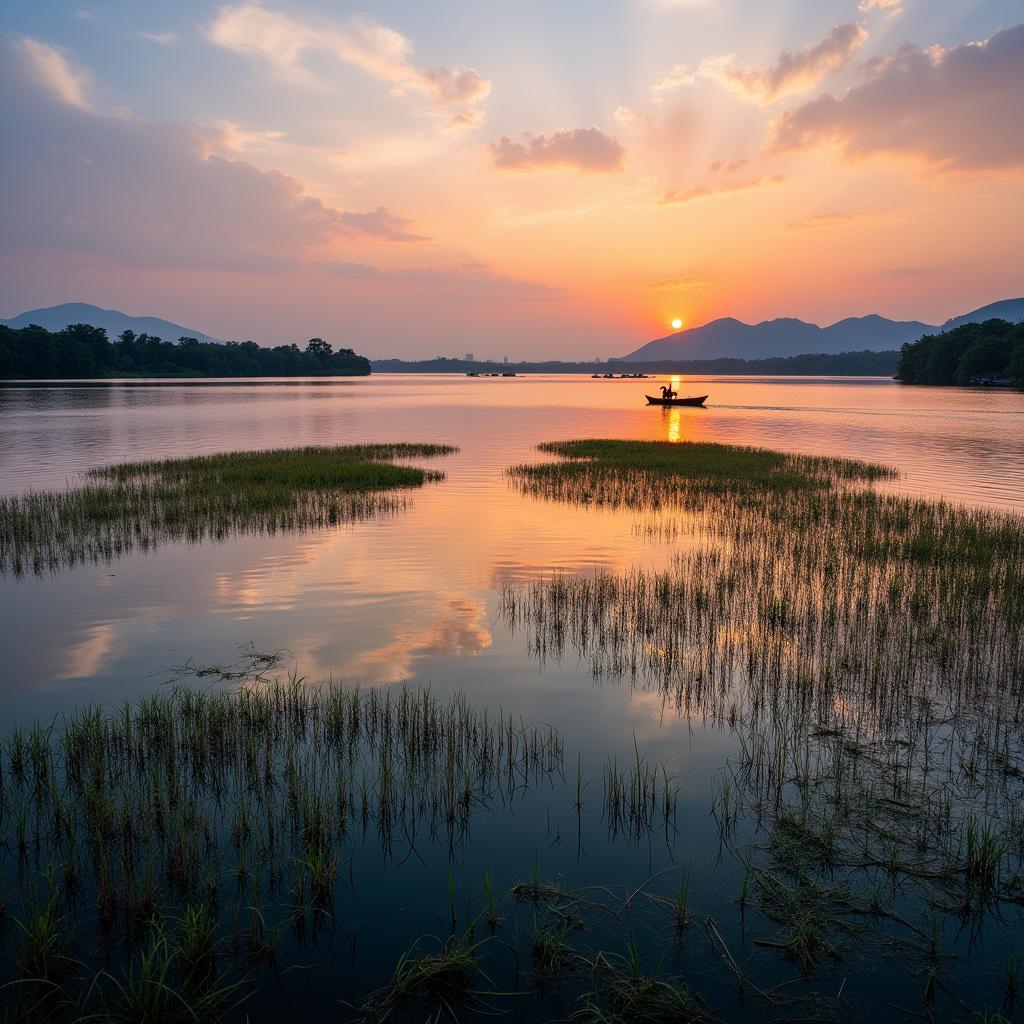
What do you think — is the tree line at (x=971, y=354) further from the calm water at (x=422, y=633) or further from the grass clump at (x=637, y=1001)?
the grass clump at (x=637, y=1001)

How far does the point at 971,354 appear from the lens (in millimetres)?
157500

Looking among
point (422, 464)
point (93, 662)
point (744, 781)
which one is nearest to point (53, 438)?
point (422, 464)

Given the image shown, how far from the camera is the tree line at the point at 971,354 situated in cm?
14443

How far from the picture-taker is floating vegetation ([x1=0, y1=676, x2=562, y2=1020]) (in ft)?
20.1

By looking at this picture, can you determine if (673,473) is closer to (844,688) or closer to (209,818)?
(844,688)

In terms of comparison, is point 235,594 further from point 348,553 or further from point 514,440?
point 514,440

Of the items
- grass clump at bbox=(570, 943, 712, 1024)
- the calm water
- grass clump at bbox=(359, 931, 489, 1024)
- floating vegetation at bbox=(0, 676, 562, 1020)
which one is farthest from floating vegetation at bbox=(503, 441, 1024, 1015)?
floating vegetation at bbox=(0, 676, 562, 1020)

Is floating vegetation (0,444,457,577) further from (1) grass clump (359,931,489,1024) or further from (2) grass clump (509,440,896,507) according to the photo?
(1) grass clump (359,931,489,1024)

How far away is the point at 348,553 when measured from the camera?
74.0 feet

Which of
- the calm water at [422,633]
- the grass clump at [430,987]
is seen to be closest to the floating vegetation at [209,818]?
the grass clump at [430,987]

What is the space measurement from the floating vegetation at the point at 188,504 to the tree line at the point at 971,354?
146m

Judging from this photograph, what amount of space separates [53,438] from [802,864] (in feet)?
209

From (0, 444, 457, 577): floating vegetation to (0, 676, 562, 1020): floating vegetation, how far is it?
13.5 m

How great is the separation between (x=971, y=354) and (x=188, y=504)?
177 m
